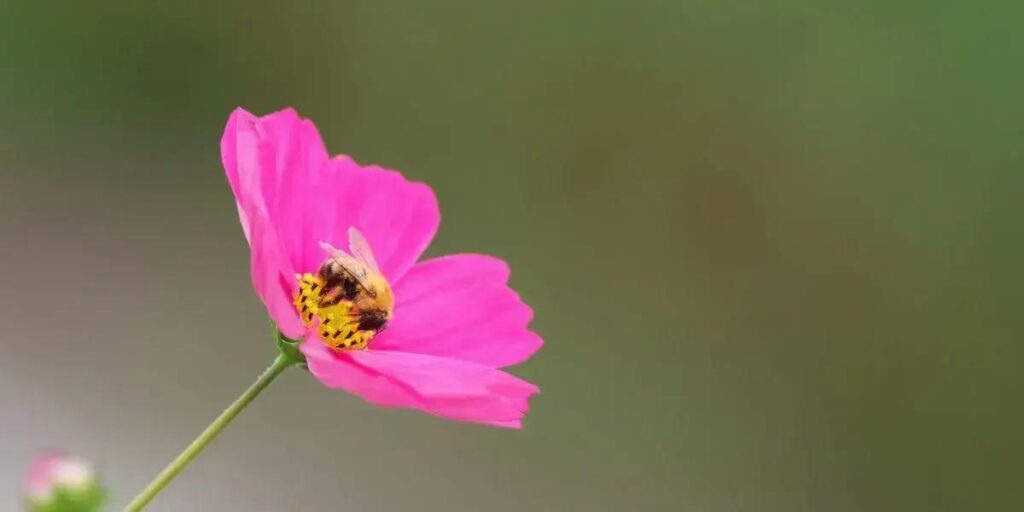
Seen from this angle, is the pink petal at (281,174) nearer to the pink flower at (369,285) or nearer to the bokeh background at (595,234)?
the pink flower at (369,285)

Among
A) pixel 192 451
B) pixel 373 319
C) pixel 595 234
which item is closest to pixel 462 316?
pixel 373 319

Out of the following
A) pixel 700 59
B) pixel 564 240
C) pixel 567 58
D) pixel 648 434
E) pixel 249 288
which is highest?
pixel 700 59

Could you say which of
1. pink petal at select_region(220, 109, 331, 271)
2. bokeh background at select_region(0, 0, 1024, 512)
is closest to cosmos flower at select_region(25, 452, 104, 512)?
pink petal at select_region(220, 109, 331, 271)

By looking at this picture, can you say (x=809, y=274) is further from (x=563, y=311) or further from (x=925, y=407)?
(x=563, y=311)

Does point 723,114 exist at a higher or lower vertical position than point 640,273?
higher

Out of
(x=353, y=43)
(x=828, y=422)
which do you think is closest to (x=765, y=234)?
(x=828, y=422)

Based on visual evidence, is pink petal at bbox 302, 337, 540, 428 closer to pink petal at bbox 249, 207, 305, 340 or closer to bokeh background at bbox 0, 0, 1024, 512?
pink petal at bbox 249, 207, 305, 340
